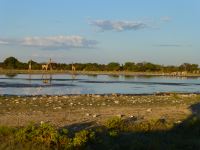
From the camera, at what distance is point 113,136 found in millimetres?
14492

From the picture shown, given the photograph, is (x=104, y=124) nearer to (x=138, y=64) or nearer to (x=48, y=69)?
(x=48, y=69)

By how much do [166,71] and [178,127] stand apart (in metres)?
112

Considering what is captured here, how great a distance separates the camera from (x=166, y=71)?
129 m

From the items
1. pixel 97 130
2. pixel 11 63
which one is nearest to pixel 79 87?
pixel 97 130

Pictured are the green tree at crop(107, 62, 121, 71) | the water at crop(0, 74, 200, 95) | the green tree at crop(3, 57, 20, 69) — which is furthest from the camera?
the green tree at crop(107, 62, 121, 71)

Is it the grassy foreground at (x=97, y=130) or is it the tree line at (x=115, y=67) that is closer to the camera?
the grassy foreground at (x=97, y=130)

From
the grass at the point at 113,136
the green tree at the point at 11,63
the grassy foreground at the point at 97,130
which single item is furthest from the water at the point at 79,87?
the green tree at the point at 11,63

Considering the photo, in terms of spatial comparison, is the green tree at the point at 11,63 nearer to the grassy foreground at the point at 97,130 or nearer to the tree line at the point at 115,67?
the tree line at the point at 115,67

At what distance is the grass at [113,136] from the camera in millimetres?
12391

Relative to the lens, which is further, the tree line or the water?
the tree line

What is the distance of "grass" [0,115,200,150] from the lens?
1239 cm

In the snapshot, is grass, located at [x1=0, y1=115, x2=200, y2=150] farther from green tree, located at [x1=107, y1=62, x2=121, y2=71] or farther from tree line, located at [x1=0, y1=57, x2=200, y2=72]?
green tree, located at [x1=107, y1=62, x2=121, y2=71]

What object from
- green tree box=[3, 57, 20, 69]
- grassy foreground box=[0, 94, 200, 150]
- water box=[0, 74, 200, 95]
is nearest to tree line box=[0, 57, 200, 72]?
green tree box=[3, 57, 20, 69]

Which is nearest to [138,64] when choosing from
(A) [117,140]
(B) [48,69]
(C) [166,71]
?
(C) [166,71]
